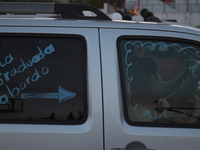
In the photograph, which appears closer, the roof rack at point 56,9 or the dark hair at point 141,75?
the dark hair at point 141,75

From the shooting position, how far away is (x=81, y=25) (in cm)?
243

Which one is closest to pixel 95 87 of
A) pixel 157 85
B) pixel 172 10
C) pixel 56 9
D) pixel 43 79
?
pixel 43 79

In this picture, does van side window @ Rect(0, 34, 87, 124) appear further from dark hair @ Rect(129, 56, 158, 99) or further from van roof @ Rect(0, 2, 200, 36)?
dark hair @ Rect(129, 56, 158, 99)

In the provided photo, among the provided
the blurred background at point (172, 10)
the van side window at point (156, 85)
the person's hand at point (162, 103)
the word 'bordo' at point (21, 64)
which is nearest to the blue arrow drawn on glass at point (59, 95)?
the word 'bordo' at point (21, 64)

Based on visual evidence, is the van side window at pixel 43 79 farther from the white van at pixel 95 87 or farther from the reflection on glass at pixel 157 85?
the reflection on glass at pixel 157 85

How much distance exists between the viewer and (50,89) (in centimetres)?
236

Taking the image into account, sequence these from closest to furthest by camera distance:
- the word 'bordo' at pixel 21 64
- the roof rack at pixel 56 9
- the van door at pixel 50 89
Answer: the van door at pixel 50 89
the word 'bordo' at pixel 21 64
the roof rack at pixel 56 9

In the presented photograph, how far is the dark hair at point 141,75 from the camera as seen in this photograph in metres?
2.42

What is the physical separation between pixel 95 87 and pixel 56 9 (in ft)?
2.36

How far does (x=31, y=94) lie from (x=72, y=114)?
11.5 inches

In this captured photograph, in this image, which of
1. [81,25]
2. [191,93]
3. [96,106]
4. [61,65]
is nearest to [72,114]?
[96,106]

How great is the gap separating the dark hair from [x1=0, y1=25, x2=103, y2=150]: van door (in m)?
0.26

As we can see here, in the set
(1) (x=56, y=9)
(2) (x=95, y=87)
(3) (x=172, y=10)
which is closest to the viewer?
(2) (x=95, y=87)

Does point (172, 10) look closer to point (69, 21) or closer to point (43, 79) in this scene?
point (69, 21)
